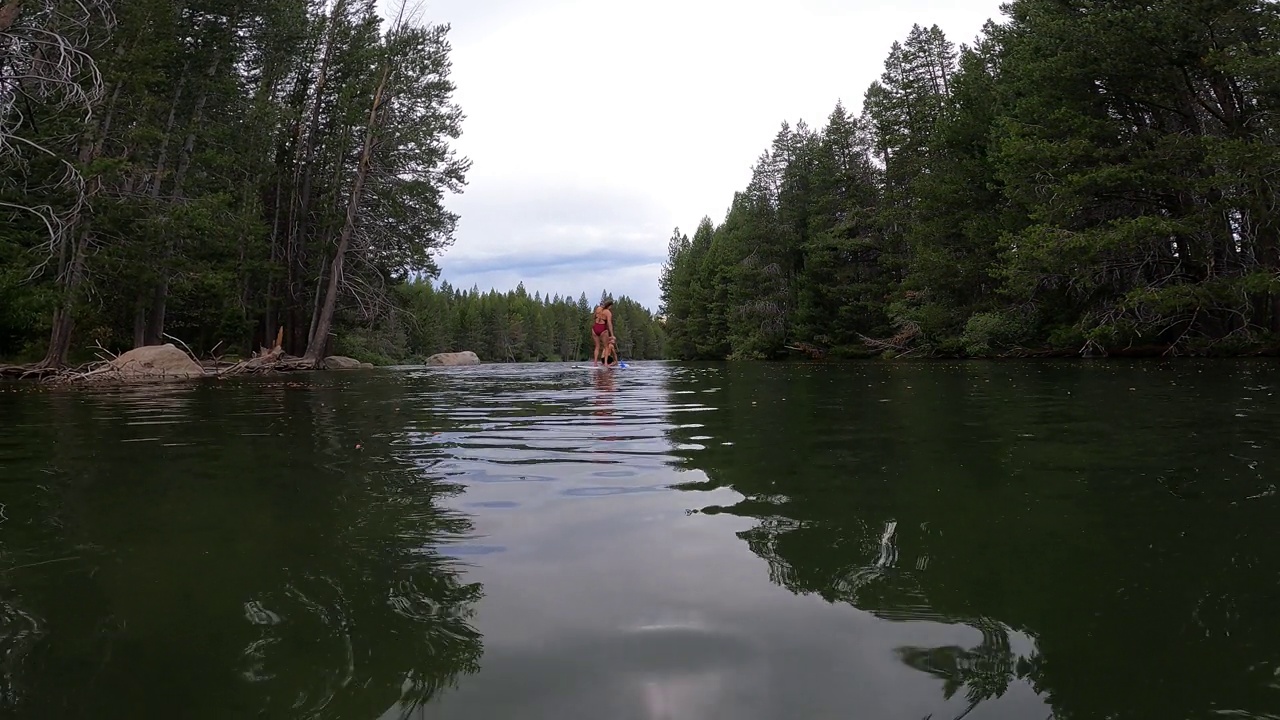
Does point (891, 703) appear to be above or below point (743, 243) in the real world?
below

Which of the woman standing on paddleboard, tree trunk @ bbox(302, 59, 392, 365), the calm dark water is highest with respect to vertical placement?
tree trunk @ bbox(302, 59, 392, 365)

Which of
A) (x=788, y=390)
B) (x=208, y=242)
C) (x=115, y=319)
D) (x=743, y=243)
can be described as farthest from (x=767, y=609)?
(x=743, y=243)

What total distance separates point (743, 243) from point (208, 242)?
33102 millimetres

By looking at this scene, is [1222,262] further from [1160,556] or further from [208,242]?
[208,242]

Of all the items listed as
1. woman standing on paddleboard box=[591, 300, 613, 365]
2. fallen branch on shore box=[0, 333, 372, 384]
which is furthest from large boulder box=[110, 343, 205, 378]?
woman standing on paddleboard box=[591, 300, 613, 365]

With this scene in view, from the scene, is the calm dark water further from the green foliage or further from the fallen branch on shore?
the green foliage

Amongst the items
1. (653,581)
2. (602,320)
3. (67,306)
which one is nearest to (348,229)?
(67,306)

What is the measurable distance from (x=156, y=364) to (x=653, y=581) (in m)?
20.7

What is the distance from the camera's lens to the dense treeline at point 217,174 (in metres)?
16.3

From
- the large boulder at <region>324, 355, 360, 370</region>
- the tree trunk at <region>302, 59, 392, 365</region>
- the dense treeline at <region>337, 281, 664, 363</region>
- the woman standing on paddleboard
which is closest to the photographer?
the woman standing on paddleboard

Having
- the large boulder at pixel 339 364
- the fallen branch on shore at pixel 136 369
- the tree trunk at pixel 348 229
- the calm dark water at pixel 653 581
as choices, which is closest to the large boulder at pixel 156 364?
the fallen branch on shore at pixel 136 369

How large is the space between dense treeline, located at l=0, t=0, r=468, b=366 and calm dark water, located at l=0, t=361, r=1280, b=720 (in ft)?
37.7

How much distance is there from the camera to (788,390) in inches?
438

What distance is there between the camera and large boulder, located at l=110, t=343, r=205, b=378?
17.7 m
